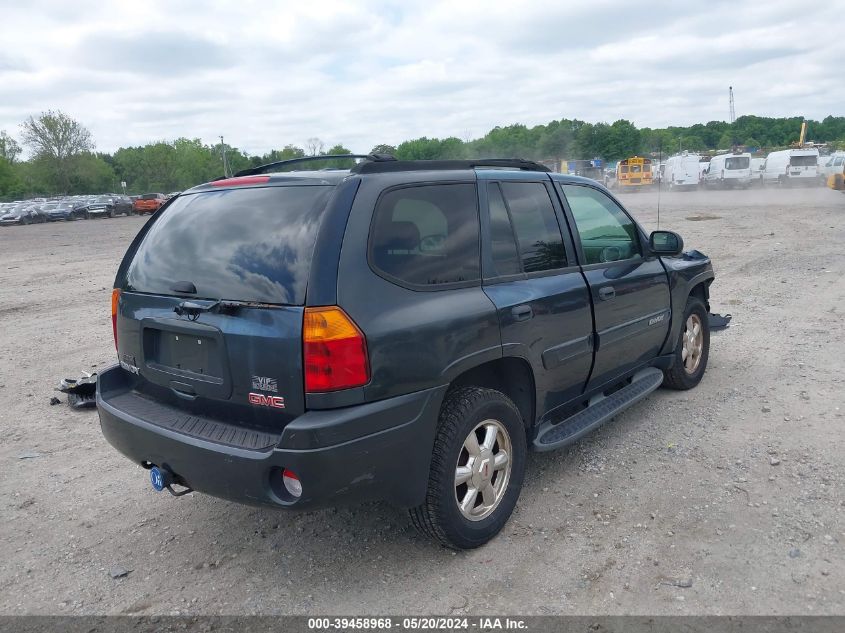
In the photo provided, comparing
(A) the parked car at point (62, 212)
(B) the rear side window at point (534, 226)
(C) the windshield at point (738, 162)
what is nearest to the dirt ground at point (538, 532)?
(B) the rear side window at point (534, 226)

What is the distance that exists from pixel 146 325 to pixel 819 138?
122 metres

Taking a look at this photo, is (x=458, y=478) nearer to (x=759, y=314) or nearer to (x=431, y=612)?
(x=431, y=612)

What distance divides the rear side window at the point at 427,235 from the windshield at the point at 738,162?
39767 mm

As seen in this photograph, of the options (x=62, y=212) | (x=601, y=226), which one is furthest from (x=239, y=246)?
(x=62, y=212)

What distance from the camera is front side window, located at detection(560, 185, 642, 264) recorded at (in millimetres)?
4285

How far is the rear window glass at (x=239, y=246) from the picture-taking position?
2.86 metres

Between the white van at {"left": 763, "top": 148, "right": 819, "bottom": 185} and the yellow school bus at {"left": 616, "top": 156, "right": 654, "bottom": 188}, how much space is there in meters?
6.99

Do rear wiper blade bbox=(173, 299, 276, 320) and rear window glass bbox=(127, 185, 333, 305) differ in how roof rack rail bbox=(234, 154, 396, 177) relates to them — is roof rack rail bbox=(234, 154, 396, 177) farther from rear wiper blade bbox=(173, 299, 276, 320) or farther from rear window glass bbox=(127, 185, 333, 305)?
rear wiper blade bbox=(173, 299, 276, 320)

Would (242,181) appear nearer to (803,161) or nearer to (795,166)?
(803,161)

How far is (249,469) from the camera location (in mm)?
2742

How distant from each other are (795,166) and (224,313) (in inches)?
1582

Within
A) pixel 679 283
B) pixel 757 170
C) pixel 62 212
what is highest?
pixel 757 170

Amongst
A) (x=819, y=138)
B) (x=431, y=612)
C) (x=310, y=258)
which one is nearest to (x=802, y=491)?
(x=431, y=612)

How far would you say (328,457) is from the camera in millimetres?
2660
